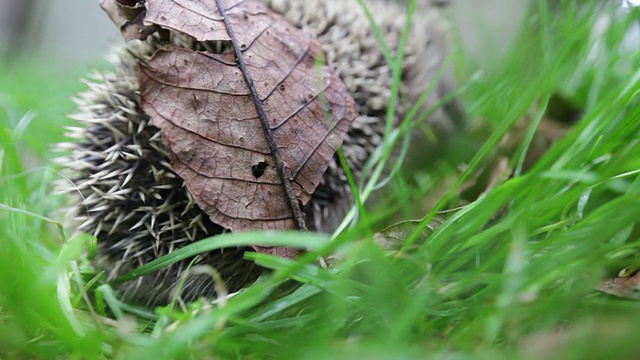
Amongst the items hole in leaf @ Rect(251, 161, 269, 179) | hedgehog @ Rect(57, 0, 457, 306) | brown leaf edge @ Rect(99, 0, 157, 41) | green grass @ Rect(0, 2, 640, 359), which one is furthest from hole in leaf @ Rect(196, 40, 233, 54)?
green grass @ Rect(0, 2, 640, 359)

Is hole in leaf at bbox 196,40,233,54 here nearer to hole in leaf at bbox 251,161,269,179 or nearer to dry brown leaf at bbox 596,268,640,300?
hole in leaf at bbox 251,161,269,179

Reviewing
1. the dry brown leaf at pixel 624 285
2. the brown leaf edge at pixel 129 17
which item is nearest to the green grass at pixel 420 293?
the dry brown leaf at pixel 624 285

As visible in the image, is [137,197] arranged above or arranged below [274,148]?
below

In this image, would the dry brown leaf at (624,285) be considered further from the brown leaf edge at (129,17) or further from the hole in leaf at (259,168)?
the brown leaf edge at (129,17)

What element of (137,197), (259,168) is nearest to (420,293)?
(259,168)

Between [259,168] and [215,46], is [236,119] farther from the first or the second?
[215,46]

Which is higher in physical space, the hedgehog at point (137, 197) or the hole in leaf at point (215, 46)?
the hole in leaf at point (215, 46)

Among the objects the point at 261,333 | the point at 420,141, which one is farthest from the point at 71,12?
the point at 261,333
